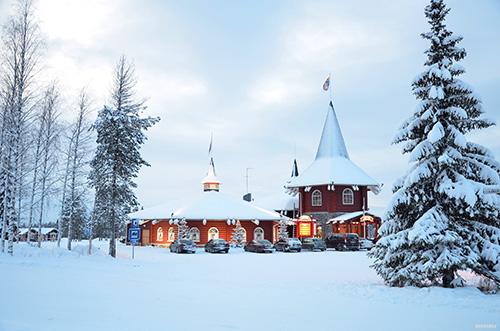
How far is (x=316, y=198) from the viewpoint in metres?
50.6

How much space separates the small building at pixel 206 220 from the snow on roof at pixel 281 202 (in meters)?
13.3

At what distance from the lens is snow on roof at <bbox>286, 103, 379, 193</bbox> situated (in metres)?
49.6

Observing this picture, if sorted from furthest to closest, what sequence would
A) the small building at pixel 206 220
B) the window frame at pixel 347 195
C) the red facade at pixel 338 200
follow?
1. the window frame at pixel 347 195
2. the red facade at pixel 338 200
3. the small building at pixel 206 220

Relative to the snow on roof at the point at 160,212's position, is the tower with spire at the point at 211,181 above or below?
above

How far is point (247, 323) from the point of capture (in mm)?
8508

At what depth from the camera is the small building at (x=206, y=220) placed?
43.2m

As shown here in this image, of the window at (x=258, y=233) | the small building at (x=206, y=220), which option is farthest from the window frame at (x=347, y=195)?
the window at (x=258, y=233)

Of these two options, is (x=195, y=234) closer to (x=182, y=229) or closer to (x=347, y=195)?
(x=182, y=229)

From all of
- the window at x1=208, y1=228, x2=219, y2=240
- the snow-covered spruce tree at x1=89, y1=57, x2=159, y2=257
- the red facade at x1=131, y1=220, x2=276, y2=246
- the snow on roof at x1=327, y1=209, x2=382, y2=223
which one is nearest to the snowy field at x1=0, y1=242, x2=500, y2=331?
the snow-covered spruce tree at x1=89, y1=57, x2=159, y2=257

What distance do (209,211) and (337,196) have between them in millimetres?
15265

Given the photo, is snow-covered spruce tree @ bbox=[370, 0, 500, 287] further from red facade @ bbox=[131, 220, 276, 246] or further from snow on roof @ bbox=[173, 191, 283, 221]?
red facade @ bbox=[131, 220, 276, 246]

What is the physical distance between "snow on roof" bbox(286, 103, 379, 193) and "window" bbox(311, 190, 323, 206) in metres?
1.27


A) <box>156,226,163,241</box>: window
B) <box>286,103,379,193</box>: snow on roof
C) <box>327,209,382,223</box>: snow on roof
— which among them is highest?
<box>286,103,379,193</box>: snow on roof

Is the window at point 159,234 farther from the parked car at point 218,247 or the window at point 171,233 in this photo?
the parked car at point 218,247
